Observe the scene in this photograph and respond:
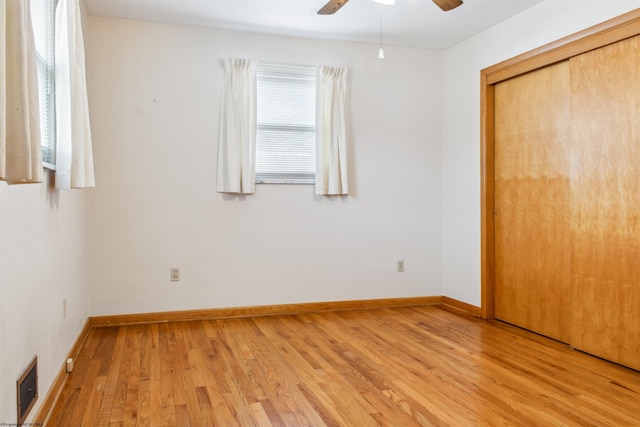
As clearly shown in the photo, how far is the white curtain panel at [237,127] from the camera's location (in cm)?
397

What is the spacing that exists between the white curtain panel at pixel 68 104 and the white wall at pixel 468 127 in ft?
10.1

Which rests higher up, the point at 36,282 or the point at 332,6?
the point at 332,6

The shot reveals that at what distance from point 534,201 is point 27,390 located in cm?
337

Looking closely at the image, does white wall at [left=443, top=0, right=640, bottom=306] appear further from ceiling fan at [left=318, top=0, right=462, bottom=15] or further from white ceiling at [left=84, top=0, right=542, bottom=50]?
ceiling fan at [left=318, top=0, right=462, bottom=15]

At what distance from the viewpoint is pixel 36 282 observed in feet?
6.59

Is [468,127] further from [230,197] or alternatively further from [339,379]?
[339,379]

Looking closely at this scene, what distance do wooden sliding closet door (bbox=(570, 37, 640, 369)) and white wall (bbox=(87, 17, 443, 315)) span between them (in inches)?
63.4

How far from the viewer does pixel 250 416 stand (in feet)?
7.14

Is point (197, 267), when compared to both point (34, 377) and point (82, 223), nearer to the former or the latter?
point (82, 223)

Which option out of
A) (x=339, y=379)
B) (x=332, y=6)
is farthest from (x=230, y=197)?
(x=339, y=379)

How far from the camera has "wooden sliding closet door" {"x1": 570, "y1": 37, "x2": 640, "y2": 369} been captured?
9.16 feet

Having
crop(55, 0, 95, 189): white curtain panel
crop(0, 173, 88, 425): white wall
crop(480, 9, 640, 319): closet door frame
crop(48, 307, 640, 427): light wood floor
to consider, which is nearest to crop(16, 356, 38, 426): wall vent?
crop(0, 173, 88, 425): white wall

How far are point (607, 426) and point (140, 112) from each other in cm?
369

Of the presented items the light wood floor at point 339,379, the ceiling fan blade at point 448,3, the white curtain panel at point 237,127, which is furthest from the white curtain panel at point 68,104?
the ceiling fan blade at point 448,3
